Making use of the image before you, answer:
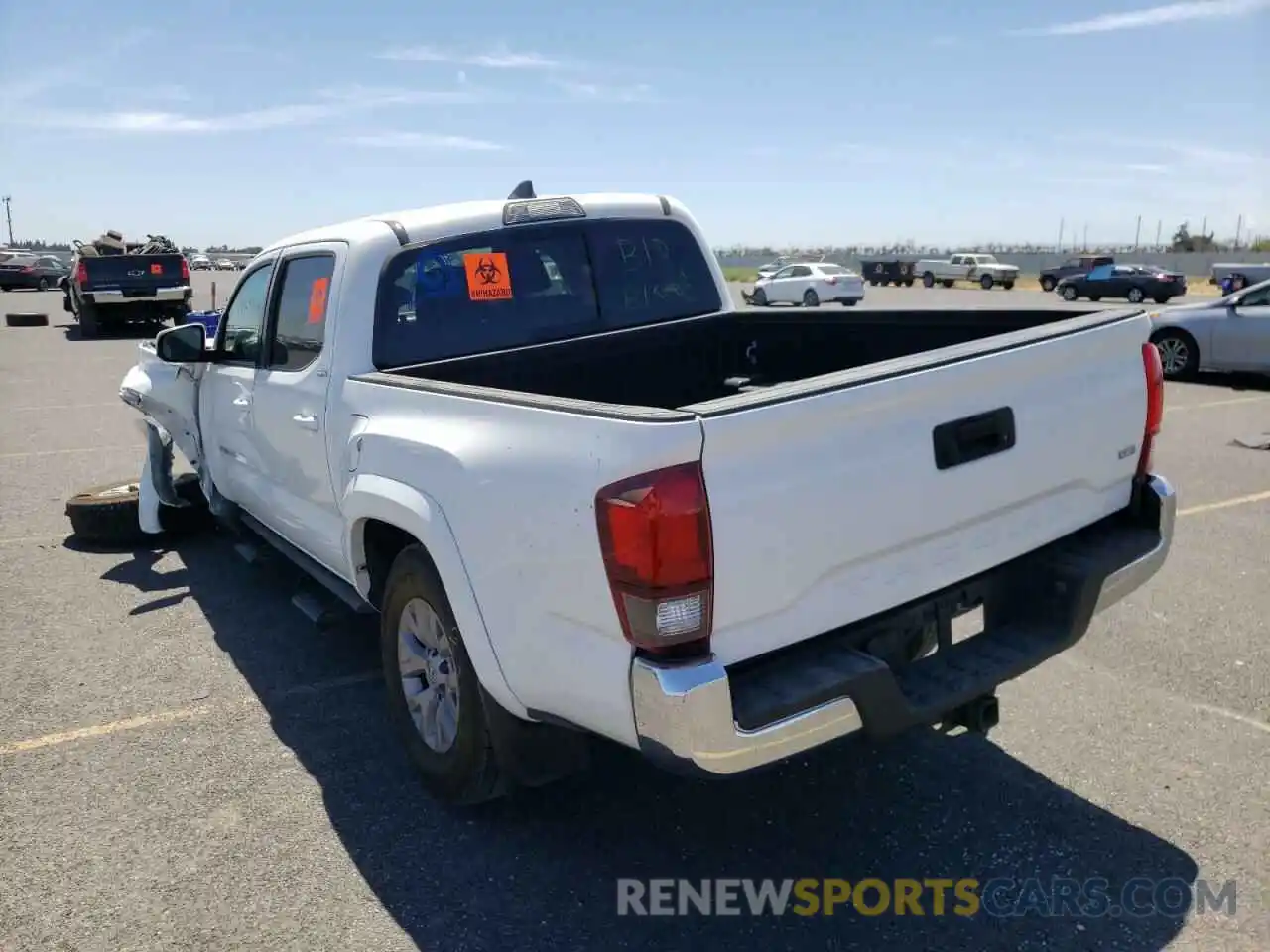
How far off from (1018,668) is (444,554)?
5.66 feet

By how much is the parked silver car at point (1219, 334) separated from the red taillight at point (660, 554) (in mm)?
12287

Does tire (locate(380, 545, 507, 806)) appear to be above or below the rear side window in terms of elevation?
below

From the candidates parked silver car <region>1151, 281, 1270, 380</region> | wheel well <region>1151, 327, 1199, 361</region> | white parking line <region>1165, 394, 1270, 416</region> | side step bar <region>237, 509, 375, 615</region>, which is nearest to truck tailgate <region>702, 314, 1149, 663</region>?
side step bar <region>237, 509, 375, 615</region>

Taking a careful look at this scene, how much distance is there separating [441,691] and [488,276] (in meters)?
1.82

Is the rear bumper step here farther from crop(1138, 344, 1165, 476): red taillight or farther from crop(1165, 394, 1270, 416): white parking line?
crop(1165, 394, 1270, 416): white parking line

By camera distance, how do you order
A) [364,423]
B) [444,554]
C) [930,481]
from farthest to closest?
[364,423] < [444,554] < [930,481]

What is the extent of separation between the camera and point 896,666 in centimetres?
300

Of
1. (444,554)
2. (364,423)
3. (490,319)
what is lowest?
(444,554)

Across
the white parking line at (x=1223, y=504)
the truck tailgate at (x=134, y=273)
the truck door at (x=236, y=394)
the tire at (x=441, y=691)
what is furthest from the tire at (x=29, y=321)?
the white parking line at (x=1223, y=504)

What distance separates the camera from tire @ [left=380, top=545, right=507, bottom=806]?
3.24 metres

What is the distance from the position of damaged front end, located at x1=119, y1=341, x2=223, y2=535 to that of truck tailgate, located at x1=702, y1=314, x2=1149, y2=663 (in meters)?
4.22

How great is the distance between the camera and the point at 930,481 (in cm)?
281

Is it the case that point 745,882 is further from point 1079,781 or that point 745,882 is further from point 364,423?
point 364,423

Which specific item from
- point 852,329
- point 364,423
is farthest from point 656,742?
point 852,329
